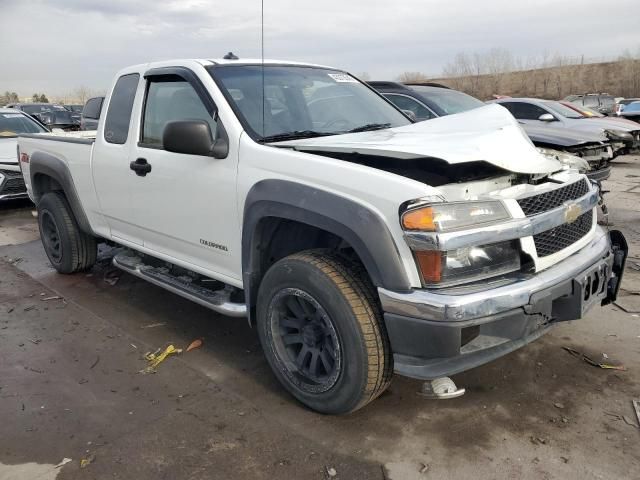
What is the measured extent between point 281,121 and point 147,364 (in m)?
1.84

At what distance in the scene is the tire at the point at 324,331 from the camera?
2654 mm

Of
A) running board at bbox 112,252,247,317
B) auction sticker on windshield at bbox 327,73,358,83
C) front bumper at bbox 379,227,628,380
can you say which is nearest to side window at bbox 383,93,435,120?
auction sticker on windshield at bbox 327,73,358,83

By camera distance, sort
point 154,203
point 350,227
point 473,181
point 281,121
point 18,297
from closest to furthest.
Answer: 1. point 350,227
2. point 473,181
3. point 281,121
4. point 154,203
5. point 18,297

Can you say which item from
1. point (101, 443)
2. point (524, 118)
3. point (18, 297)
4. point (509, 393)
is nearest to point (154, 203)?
point (101, 443)

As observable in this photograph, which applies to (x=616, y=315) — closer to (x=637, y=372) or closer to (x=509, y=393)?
(x=637, y=372)

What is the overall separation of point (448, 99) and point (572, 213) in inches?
244

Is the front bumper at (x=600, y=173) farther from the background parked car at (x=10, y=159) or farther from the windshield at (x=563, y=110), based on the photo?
the background parked car at (x=10, y=159)

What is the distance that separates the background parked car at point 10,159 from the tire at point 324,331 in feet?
23.3

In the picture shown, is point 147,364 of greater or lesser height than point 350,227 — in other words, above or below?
below

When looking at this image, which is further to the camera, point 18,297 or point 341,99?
point 18,297

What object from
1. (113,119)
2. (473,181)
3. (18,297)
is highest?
(113,119)

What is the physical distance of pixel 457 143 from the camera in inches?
111

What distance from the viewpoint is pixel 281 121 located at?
3.52 meters

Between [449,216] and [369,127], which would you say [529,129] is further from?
[449,216]
